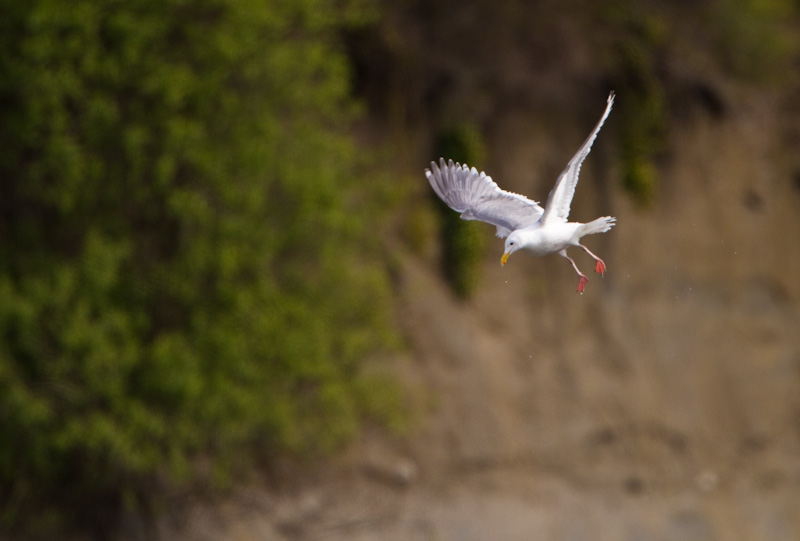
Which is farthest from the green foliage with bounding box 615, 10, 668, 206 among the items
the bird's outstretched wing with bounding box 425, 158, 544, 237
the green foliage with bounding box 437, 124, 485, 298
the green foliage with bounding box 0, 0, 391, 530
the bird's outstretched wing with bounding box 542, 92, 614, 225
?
the bird's outstretched wing with bounding box 542, 92, 614, 225

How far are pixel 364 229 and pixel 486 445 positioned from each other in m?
2.66

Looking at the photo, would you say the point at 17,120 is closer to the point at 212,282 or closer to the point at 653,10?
the point at 212,282

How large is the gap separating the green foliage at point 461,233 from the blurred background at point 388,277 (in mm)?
30

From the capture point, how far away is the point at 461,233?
1123 centimetres

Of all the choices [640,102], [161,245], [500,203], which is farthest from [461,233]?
[500,203]

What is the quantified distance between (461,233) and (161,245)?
312 centimetres

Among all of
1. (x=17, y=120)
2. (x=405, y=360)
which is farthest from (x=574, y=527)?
(x=17, y=120)

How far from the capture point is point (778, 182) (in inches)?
543

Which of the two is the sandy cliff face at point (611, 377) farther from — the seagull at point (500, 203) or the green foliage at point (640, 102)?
→ the seagull at point (500, 203)

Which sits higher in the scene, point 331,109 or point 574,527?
point 331,109

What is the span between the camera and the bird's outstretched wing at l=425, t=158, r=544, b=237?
471cm

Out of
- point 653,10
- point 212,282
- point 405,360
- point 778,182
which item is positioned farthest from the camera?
point 778,182

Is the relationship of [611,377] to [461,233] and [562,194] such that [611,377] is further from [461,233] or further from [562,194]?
[562,194]

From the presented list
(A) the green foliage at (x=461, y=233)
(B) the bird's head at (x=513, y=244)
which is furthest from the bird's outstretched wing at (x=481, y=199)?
(A) the green foliage at (x=461, y=233)
